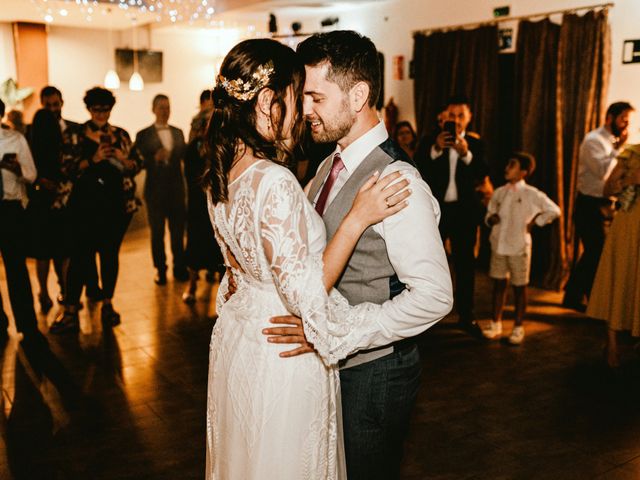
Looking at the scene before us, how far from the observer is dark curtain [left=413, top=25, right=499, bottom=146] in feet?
21.8

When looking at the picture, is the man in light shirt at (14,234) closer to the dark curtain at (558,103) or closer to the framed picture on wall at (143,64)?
the dark curtain at (558,103)

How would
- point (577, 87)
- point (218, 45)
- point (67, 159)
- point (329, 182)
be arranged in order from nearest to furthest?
point (329, 182) → point (67, 159) → point (577, 87) → point (218, 45)

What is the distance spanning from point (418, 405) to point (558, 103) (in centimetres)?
362

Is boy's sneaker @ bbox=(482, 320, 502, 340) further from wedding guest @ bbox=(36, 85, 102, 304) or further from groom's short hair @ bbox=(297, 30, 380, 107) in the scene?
groom's short hair @ bbox=(297, 30, 380, 107)

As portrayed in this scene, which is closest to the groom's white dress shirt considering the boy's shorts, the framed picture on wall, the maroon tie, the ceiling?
the maroon tie

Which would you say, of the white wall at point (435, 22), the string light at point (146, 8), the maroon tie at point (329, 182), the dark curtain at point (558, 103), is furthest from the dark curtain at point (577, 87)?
the string light at point (146, 8)

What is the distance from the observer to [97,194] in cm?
469

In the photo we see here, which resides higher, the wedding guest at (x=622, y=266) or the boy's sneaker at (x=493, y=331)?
the wedding guest at (x=622, y=266)

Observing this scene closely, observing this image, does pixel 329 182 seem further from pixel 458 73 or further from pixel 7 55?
pixel 7 55

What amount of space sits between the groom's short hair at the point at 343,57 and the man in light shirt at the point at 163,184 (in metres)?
4.77

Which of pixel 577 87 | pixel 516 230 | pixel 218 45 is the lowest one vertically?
pixel 516 230

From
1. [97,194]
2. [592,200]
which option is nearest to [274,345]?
[97,194]

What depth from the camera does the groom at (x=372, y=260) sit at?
158 cm

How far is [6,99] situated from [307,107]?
9241 millimetres
